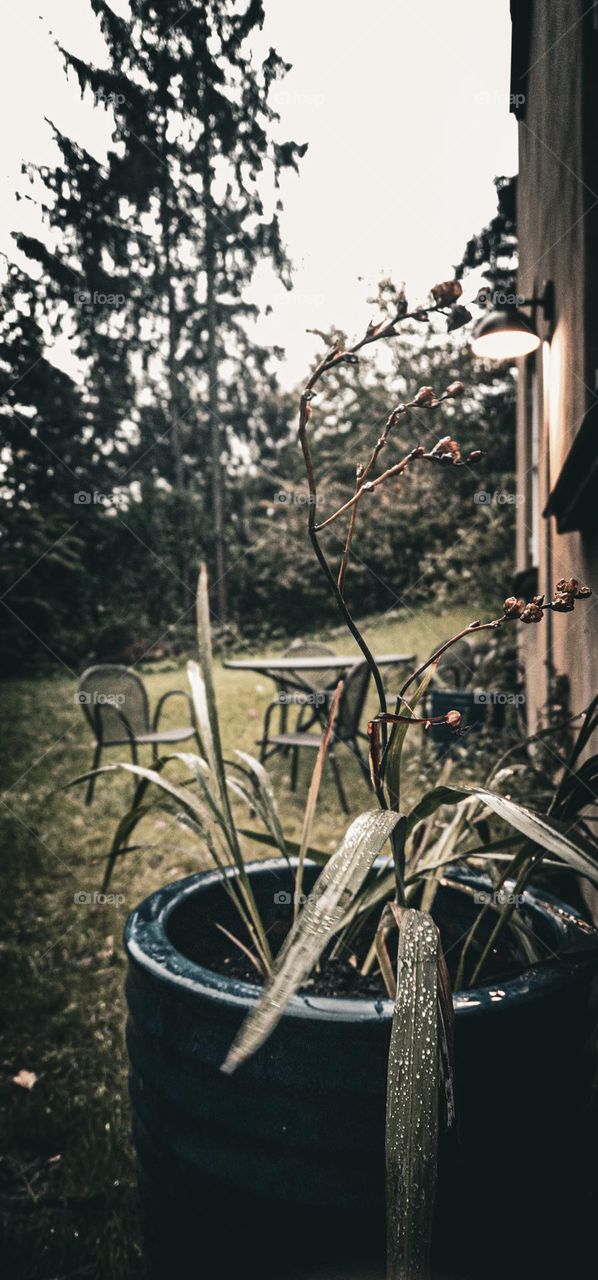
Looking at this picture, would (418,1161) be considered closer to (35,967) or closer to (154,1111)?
(154,1111)

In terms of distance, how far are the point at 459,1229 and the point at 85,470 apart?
460 inches

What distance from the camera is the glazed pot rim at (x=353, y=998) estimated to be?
2.46 feet

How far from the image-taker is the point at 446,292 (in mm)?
668

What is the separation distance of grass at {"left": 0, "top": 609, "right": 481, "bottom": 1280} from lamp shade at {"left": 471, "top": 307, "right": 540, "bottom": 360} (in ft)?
7.00

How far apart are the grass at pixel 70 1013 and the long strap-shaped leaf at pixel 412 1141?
0.74m

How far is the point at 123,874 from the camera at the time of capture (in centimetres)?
309

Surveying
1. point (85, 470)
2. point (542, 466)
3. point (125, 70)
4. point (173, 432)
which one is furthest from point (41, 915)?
point (173, 432)

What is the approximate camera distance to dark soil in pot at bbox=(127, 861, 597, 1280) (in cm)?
73
